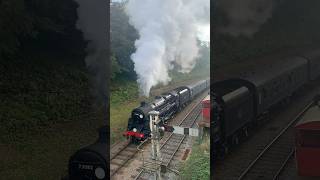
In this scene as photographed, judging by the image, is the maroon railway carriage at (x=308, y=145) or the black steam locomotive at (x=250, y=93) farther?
the black steam locomotive at (x=250, y=93)

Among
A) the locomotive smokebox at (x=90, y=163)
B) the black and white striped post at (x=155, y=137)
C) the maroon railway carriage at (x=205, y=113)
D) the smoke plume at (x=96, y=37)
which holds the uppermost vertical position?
the smoke plume at (x=96, y=37)

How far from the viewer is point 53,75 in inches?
294

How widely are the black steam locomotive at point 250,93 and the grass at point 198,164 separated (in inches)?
6.8

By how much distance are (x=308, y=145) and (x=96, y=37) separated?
12.1 feet

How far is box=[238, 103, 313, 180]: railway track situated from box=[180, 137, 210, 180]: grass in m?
0.56

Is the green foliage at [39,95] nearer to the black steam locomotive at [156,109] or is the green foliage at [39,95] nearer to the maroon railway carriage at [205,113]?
the black steam locomotive at [156,109]

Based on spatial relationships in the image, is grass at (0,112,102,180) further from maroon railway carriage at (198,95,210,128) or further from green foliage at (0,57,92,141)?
maroon railway carriage at (198,95,210,128)

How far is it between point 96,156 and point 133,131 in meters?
0.61

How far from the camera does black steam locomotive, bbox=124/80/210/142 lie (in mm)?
6156

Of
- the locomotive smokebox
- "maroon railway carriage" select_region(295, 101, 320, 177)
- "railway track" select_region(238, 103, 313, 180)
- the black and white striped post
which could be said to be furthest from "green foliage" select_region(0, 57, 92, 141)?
"maroon railway carriage" select_region(295, 101, 320, 177)

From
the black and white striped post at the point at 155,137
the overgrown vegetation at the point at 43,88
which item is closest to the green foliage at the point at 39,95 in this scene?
the overgrown vegetation at the point at 43,88

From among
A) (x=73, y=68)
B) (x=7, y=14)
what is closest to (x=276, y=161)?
(x=73, y=68)

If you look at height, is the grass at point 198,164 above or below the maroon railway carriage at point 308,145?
below

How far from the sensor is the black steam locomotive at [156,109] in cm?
616
